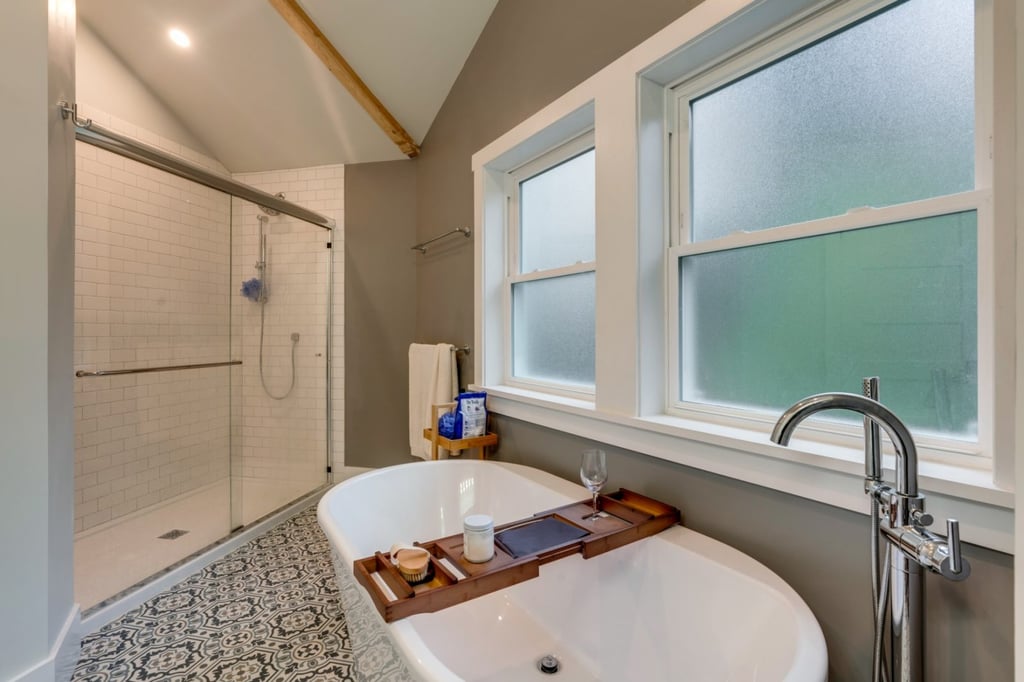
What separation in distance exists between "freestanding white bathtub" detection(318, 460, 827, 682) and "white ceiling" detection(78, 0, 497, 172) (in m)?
2.38

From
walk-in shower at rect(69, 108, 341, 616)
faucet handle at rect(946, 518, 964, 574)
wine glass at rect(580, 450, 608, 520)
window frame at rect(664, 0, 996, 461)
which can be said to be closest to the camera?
faucet handle at rect(946, 518, 964, 574)

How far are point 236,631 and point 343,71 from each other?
2997 millimetres

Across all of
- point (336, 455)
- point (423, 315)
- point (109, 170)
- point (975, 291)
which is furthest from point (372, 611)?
point (109, 170)

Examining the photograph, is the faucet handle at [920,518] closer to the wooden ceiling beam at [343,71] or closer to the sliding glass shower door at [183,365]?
the sliding glass shower door at [183,365]

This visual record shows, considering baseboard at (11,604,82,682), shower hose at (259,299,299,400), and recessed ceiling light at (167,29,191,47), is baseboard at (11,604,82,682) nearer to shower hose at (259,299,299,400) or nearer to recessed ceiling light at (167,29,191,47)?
shower hose at (259,299,299,400)

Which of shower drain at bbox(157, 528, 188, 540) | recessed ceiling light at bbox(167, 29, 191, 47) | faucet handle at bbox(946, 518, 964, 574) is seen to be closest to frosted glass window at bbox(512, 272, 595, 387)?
faucet handle at bbox(946, 518, 964, 574)

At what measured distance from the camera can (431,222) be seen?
123 inches

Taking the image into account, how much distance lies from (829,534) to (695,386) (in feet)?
1.88

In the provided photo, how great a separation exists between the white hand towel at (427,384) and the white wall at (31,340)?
5.01 feet

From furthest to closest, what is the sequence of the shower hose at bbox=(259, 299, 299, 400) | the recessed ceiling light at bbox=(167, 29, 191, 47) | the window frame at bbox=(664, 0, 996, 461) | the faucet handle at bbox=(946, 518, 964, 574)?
the shower hose at bbox=(259, 299, 299, 400)
the recessed ceiling light at bbox=(167, 29, 191, 47)
the window frame at bbox=(664, 0, 996, 461)
the faucet handle at bbox=(946, 518, 964, 574)

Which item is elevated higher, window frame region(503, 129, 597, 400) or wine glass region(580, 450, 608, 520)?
window frame region(503, 129, 597, 400)

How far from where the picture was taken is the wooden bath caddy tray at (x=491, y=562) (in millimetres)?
971

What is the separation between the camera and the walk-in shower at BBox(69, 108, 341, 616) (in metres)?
2.61

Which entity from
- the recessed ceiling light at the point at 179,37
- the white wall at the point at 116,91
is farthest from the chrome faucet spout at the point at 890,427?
the white wall at the point at 116,91
